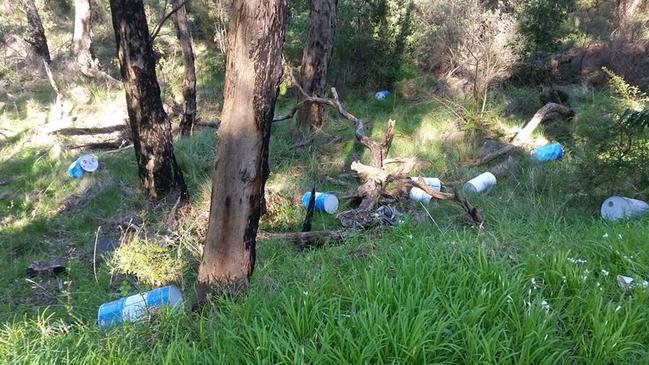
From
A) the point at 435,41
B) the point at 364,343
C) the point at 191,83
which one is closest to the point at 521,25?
the point at 435,41

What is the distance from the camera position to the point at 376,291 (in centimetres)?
262

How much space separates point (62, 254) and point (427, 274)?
4102 mm

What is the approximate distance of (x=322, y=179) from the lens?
6898 mm

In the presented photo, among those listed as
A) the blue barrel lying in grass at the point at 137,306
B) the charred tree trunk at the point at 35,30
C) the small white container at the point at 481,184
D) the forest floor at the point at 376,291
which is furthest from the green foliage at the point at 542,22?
the charred tree trunk at the point at 35,30

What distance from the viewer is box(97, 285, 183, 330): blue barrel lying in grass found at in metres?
2.99

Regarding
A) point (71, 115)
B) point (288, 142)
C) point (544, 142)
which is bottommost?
point (71, 115)

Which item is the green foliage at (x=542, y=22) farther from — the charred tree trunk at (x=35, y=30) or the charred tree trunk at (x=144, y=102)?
the charred tree trunk at (x=35, y=30)

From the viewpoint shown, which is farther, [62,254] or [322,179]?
[322,179]

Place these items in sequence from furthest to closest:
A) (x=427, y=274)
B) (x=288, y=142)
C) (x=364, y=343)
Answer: (x=288, y=142)
(x=427, y=274)
(x=364, y=343)

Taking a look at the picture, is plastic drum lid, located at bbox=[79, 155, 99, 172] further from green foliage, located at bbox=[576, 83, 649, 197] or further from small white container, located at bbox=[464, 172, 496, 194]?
green foliage, located at bbox=[576, 83, 649, 197]

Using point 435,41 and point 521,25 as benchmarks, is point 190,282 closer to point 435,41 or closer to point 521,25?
point 521,25

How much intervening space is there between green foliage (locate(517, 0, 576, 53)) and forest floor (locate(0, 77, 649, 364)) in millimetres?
5002

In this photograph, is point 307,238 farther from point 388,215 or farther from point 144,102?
point 144,102

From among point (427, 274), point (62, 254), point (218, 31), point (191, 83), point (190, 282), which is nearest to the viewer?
point (427, 274)
